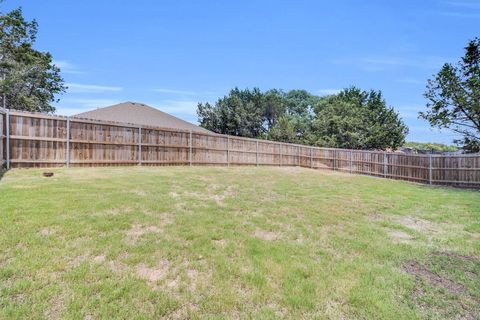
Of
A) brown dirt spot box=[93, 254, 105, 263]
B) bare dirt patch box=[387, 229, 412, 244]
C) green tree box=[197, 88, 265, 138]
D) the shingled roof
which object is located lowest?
bare dirt patch box=[387, 229, 412, 244]

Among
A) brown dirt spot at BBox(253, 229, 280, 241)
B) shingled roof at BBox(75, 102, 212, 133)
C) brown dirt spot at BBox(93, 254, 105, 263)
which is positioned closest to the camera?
Result: brown dirt spot at BBox(93, 254, 105, 263)

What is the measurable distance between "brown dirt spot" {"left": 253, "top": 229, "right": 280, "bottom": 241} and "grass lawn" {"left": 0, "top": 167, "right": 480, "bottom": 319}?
0.04 m

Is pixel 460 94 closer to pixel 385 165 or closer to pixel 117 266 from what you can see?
pixel 385 165

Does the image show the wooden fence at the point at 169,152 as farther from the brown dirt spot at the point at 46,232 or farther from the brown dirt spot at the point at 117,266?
the brown dirt spot at the point at 117,266

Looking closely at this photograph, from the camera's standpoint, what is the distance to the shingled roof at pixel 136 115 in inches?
685

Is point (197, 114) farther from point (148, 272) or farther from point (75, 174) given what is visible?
point (148, 272)

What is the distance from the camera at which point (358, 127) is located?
102ft

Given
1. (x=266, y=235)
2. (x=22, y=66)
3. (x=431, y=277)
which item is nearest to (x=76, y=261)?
(x=266, y=235)

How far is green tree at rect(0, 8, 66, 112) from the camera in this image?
19.1m

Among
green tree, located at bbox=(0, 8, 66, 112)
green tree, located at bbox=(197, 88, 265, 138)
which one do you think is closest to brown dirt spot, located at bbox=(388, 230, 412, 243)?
green tree, located at bbox=(0, 8, 66, 112)

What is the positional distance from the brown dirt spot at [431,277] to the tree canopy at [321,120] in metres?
28.4

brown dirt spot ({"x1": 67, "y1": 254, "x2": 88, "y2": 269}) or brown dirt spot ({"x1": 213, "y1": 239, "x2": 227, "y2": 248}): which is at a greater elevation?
brown dirt spot ({"x1": 67, "y1": 254, "x2": 88, "y2": 269})

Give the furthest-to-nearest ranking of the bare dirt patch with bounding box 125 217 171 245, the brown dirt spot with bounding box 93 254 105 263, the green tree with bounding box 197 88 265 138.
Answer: the green tree with bounding box 197 88 265 138 → the bare dirt patch with bounding box 125 217 171 245 → the brown dirt spot with bounding box 93 254 105 263

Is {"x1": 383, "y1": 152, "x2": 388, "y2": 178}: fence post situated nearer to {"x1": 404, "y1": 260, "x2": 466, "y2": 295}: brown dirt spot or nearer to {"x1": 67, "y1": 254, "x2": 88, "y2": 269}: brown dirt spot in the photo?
{"x1": 404, "y1": 260, "x2": 466, "y2": 295}: brown dirt spot
